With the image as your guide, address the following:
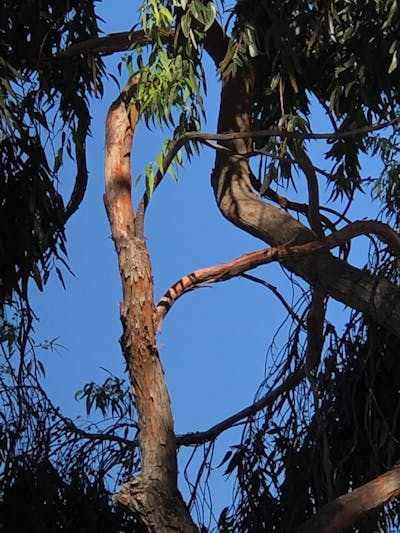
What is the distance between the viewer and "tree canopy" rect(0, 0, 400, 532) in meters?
2.92

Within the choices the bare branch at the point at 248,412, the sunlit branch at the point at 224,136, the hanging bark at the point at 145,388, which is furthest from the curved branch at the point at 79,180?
the bare branch at the point at 248,412

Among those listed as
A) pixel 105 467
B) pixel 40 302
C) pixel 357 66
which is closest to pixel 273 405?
pixel 105 467

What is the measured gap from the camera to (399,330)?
2.93m

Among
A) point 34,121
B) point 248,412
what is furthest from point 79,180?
point 248,412

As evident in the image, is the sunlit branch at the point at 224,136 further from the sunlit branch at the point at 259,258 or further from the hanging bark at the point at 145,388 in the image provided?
the sunlit branch at the point at 259,258

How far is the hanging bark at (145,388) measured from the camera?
2.67m

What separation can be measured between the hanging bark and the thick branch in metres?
0.28

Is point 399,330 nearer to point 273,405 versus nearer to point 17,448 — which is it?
point 273,405

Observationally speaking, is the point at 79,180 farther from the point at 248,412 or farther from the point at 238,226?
the point at 248,412

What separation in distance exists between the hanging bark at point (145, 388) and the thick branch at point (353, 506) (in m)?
0.28

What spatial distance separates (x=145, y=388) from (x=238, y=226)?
61 cm

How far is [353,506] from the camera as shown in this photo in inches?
107

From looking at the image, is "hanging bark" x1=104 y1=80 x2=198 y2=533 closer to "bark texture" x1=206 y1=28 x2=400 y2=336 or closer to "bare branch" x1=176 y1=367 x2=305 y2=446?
"bark texture" x1=206 y1=28 x2=400 y2=336

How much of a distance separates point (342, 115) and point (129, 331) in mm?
1140
